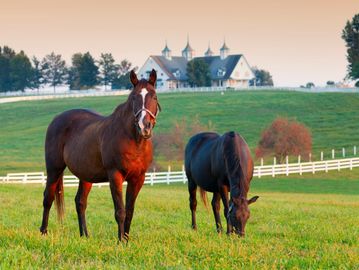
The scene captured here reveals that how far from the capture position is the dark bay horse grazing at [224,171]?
10406 millimetres

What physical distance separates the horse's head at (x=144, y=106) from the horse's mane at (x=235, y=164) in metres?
2.35

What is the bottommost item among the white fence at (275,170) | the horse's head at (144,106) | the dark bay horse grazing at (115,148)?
the white fence at (275,170)

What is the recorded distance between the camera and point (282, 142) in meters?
52.5

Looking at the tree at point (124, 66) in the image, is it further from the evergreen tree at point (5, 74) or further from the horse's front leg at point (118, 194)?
the horse's front leg at point (118, 194)

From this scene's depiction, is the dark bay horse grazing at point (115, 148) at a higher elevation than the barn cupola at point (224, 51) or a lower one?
lower

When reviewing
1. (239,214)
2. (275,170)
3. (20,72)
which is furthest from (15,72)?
(239,214)

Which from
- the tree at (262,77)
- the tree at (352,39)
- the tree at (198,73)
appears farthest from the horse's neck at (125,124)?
the tree at (262,77)

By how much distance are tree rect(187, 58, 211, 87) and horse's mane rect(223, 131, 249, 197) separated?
120155 millimetres

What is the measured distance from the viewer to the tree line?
142 metres

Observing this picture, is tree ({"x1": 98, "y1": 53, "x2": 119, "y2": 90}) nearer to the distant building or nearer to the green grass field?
the distant building

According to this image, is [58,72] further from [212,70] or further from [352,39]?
[352,39]

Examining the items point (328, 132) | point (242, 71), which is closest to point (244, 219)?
point (328, 132)

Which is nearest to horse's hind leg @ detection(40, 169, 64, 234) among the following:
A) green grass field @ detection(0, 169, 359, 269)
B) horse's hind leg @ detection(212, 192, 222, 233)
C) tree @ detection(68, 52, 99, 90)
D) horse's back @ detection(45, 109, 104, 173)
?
horse's back @ detection(45, 109, 104, 173)

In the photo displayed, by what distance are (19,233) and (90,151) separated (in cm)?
168
